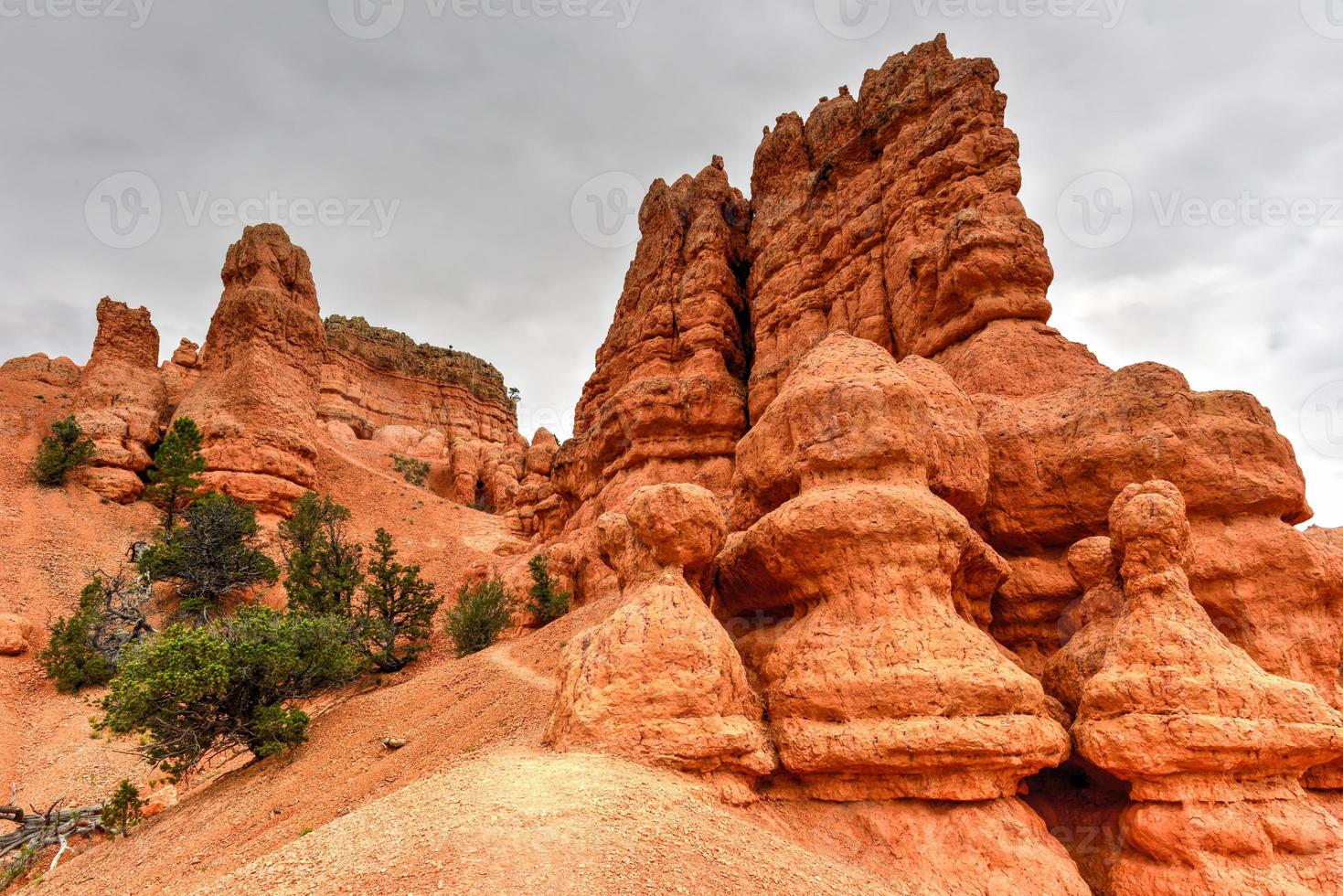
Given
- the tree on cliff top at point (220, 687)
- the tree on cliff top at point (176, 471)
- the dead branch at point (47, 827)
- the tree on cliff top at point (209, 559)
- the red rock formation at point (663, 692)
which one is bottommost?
the dead branch at point (47, 827)

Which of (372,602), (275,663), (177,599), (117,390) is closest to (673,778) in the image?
(275,663)

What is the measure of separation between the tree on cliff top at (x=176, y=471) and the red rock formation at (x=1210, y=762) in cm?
3085

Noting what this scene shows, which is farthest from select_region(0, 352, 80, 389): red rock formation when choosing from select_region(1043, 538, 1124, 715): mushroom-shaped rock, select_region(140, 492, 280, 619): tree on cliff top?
select_region(1043, 538, 1124, 715): mushroom-shaped rock

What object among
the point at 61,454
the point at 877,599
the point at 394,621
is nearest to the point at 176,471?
the point at 61,454

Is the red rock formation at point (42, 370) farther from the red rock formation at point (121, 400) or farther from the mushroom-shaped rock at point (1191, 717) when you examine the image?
the mushroom-shaped rock at point (1191, 717)

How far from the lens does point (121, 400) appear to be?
3094cm

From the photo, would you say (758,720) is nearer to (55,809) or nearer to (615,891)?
(615,891)

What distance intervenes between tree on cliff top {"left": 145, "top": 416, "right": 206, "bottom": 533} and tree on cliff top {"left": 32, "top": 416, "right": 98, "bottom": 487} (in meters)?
2.49

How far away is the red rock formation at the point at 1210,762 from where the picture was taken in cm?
674

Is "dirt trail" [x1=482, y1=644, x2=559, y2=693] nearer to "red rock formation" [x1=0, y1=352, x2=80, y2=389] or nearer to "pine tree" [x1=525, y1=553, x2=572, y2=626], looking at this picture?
"pine tree" [x1=525, y1=553, x2=572, y2=626]

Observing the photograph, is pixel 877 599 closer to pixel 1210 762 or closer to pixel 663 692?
pixel 663 692

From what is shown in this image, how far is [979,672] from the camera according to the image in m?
7.55

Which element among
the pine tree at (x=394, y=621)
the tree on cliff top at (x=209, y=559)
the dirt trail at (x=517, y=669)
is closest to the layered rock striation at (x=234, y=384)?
the tree on cliff top at (x=209, y=559)

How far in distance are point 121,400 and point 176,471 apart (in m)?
8.76
